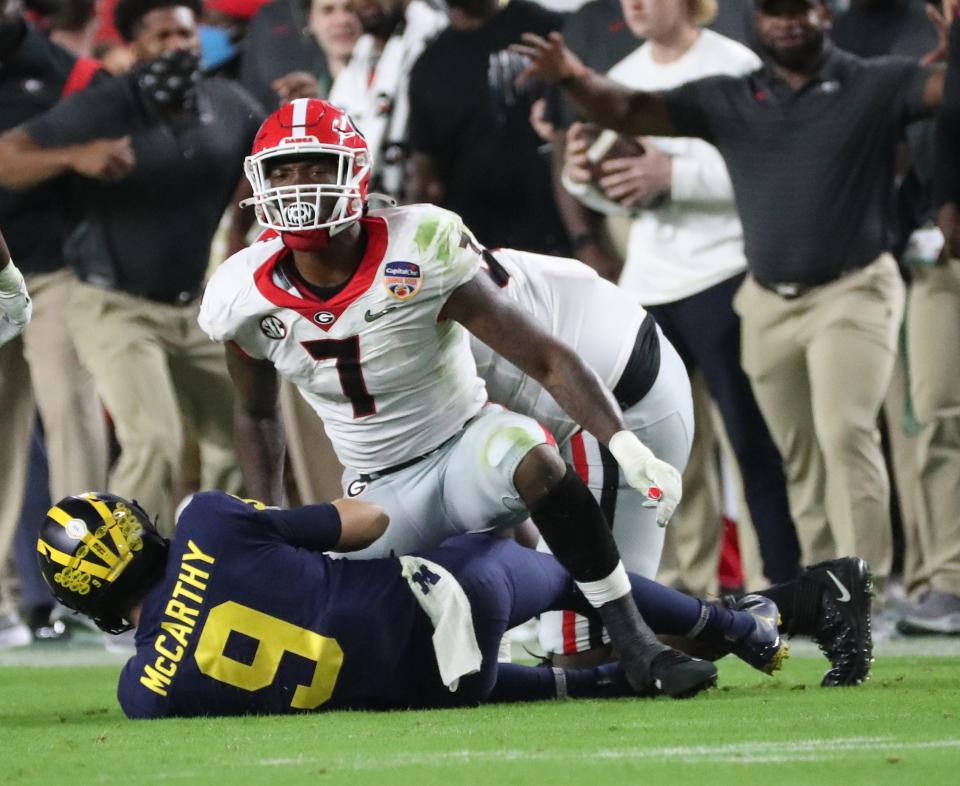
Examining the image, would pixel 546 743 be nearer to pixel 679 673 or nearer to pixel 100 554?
pixel 679 673

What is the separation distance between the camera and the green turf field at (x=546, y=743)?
4035 millimetres

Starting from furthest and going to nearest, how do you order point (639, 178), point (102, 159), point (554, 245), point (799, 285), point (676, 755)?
point (554, 245), point (102, 159), point (639, 178), point (799, 285), point (676, 755)

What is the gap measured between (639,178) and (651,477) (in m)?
3.18

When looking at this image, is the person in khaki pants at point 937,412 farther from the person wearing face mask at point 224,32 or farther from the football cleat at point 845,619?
the person wearing face mask at point 224,32

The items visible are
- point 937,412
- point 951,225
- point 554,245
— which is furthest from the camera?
point 554,245

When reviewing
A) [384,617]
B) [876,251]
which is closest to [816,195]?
[876,251]

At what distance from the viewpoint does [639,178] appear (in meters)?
8.07

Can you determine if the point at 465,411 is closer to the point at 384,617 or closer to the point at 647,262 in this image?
the point at 384,617

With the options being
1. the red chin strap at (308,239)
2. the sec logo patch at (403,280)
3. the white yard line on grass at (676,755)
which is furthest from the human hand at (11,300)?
the white yard line on grass at (676,755)

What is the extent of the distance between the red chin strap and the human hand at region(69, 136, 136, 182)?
3.11 meters

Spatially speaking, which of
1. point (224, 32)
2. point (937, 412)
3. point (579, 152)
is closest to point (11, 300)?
point (579, 152)

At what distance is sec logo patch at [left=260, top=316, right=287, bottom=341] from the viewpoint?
5457 millimetres

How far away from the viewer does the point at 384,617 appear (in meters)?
5.21

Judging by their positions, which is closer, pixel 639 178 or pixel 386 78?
pixel 639 178
